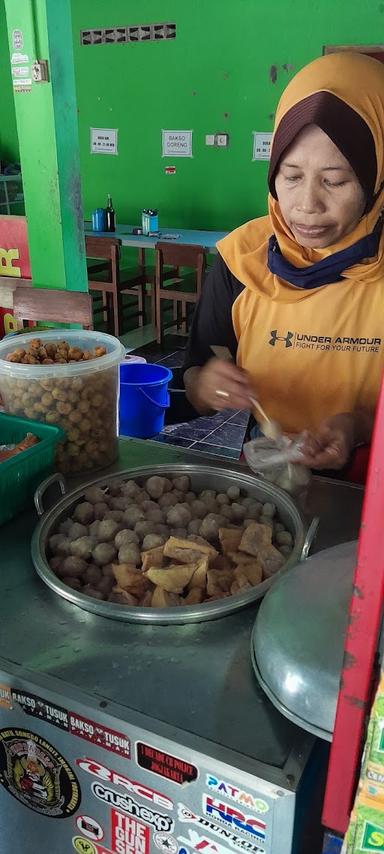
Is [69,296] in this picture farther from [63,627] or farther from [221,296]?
[63,627]

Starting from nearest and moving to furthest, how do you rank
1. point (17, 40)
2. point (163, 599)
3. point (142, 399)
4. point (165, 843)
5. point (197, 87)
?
point (165, 843)
point (163, 599)
point (142, 399)
point (17, 40)
point (197, 87)

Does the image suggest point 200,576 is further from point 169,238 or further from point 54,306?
point 169,238

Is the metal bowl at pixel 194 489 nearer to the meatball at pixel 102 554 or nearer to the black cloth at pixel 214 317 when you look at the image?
the meatball at pixel 102 554

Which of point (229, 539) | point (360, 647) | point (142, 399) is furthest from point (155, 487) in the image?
point (142, 399)

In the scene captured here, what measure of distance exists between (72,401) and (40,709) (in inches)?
27.1

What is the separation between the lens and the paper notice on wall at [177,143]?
565 centimetres

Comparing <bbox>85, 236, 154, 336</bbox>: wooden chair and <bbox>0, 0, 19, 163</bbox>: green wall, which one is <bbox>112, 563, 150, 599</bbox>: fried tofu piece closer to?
<bbox>85, 236, 154, 336</bbox>: wooden chair

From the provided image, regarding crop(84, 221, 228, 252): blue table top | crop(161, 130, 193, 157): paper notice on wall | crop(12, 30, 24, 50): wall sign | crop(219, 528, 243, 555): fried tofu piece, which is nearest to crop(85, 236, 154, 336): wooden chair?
crop(84, 221, 228, 252): blue table top

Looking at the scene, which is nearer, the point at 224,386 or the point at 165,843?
the point at 165,843

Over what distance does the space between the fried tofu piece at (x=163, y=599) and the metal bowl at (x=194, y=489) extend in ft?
0.12

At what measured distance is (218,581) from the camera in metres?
1.02

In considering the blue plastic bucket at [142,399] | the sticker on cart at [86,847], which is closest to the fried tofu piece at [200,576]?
the sticker on cart at [86,847]

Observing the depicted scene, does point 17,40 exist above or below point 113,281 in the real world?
above

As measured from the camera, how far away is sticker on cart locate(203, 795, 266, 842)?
73 cm
